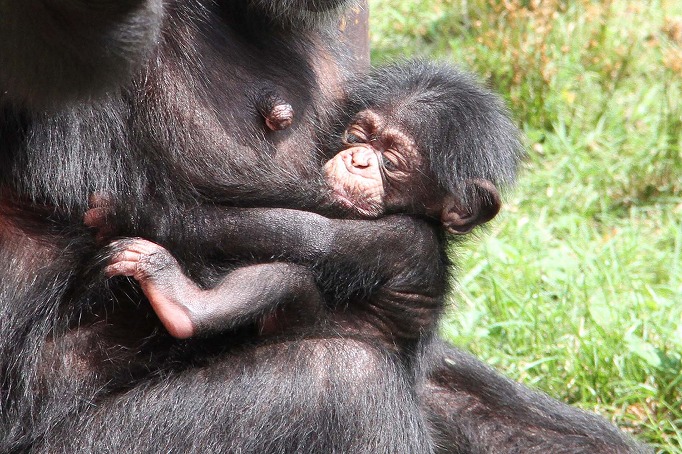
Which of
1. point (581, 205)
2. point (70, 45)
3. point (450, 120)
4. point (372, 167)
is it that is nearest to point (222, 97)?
point (372, 167)

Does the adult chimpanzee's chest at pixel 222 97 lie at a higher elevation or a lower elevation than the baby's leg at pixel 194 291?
higher

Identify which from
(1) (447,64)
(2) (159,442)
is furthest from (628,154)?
(2) (159,442)

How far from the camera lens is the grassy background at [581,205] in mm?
4871

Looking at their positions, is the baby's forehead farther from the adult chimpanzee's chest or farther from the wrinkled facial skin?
the adult chimpanzee's chest

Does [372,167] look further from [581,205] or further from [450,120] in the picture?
[581,205]

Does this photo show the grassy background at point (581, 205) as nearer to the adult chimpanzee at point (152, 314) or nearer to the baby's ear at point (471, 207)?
the baby's ear at point (471, 207)

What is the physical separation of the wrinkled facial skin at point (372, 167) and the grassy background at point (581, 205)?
39cm

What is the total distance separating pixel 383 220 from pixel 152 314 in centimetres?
90

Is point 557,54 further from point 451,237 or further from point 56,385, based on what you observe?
point 56,385

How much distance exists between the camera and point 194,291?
3.23 m

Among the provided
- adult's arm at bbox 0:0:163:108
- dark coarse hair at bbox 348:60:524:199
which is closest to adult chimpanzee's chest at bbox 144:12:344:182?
dark coarse hair at bbox 348:60:524:199

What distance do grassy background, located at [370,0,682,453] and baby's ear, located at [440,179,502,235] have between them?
0.15 meters

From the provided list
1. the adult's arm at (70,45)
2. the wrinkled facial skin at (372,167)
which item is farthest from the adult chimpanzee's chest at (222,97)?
the adult's arm at (70,45)

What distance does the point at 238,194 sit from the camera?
3475 millimetres
